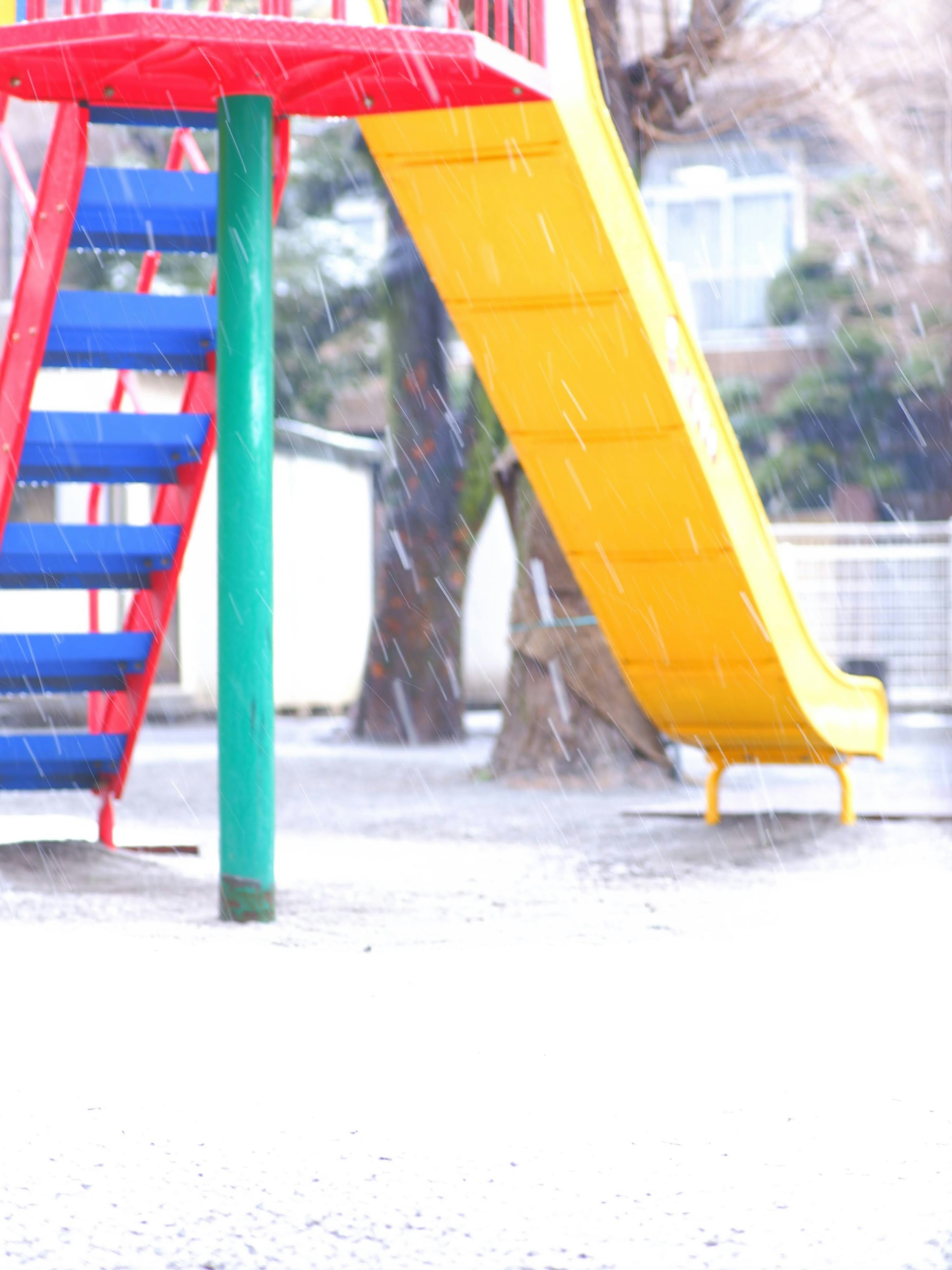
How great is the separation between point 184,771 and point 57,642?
5504mm

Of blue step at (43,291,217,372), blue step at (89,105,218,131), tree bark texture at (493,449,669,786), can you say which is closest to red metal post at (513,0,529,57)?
blue step at (89,105,218,131)

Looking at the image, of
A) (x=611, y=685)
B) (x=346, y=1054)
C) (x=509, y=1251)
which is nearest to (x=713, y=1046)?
(x=346, y=1054)

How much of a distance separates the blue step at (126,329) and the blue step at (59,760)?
156 centimetres

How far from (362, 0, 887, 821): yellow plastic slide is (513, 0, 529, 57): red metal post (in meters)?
0.12

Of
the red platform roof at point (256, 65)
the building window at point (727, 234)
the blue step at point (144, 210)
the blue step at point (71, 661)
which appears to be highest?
the building window at point (727, 234)

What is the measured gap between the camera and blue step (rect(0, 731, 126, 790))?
7.31 m

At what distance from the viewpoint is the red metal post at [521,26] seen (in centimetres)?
618

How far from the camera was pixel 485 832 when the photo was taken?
882cm

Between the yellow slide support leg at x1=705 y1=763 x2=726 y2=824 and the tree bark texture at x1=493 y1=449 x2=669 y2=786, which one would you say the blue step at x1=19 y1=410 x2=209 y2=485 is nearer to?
the yellow slide support leg at x1=705 y1=763 x2=726 y2=824

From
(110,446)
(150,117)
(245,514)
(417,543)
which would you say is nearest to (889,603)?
(417,543)

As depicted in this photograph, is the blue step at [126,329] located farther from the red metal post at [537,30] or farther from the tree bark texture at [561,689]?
the tree bark texture at [561,689]

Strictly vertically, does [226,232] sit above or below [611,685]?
above

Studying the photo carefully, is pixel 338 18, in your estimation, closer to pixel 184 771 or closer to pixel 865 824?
pixel 865 824

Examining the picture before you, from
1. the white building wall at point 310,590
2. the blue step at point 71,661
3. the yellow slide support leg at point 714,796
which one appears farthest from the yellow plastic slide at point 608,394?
the white building wall at point 310,590
